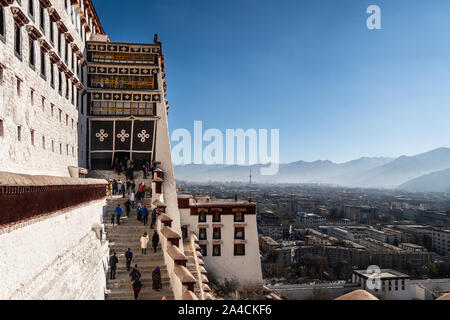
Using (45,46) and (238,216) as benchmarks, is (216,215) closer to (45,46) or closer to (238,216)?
(238,216)

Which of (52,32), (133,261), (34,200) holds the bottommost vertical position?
(133,261)

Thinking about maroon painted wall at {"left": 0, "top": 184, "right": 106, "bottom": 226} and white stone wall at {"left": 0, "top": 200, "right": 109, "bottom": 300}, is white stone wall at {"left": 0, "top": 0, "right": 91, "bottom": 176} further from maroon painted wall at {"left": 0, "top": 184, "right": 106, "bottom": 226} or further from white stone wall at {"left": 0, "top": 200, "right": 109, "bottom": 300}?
white stone wall at {"left": 0, "top": 200, "right": 109, "bottom": 300}

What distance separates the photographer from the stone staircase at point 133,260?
1321 centimetres

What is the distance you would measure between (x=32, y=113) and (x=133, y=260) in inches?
314

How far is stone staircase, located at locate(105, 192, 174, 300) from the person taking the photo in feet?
43.3

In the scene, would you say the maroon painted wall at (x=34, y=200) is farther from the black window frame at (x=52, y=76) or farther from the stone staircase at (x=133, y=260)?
the black window frame at (x=52, y=76)

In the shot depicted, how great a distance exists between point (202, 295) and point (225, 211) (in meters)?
17.2

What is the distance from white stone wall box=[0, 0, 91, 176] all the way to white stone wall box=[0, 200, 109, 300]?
3.69 m

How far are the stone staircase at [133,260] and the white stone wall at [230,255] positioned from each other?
16803mm

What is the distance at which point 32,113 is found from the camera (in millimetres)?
16688

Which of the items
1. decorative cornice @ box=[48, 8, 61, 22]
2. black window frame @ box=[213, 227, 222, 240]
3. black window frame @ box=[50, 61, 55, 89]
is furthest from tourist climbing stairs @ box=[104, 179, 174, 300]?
black window frame @ box=[213, 227, 222, 240]

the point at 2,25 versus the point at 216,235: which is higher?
the point at 2,25

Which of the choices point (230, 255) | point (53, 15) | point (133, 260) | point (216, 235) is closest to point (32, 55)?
point (53, 15)
